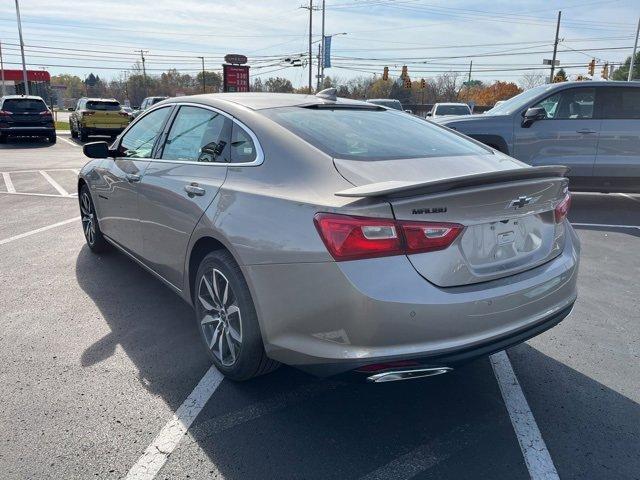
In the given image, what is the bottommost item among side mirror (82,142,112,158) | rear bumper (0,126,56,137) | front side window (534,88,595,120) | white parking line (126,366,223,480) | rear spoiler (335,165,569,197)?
white parking line (126,366,223,480)

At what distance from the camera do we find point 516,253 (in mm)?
2645

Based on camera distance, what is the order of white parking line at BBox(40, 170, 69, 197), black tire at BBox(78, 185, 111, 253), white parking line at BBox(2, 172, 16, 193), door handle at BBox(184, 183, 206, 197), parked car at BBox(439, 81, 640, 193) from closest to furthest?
door handle at BBox(184, 183, 206, 197), black tire at BBox(78, 185, 111, 253), parked car at BBox(439, 81, 640, 193), white parking line at BBox(40, 170, 69, 197), white parking line at BBox(2, 172, 16, 193)

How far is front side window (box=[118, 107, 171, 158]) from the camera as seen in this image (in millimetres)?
4133

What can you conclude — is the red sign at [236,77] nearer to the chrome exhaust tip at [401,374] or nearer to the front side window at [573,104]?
the front side window at [573,104]

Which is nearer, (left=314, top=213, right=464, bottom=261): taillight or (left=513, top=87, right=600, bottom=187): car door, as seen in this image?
(left=314, top=213, right=464, bottom=261): taillight

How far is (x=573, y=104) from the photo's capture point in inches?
319

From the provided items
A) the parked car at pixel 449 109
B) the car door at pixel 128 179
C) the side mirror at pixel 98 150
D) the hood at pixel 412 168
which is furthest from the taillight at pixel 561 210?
the parked car at pixel 449 109

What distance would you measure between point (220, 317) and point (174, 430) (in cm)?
68

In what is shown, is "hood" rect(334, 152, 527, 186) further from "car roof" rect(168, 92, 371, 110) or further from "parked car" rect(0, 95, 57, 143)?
"parked car" rect(0, 95, 57, 143)

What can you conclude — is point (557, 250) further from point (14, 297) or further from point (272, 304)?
point (14, 297)

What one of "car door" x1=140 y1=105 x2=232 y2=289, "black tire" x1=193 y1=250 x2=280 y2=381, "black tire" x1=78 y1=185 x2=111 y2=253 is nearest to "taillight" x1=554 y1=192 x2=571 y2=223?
"black tire" x1=193 y1=250 x2=280 y2=381

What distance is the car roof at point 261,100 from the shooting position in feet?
11.2

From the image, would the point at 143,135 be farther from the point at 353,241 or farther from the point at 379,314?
the point at 379,314

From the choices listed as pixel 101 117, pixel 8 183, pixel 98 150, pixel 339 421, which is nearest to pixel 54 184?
pixel 8 183
